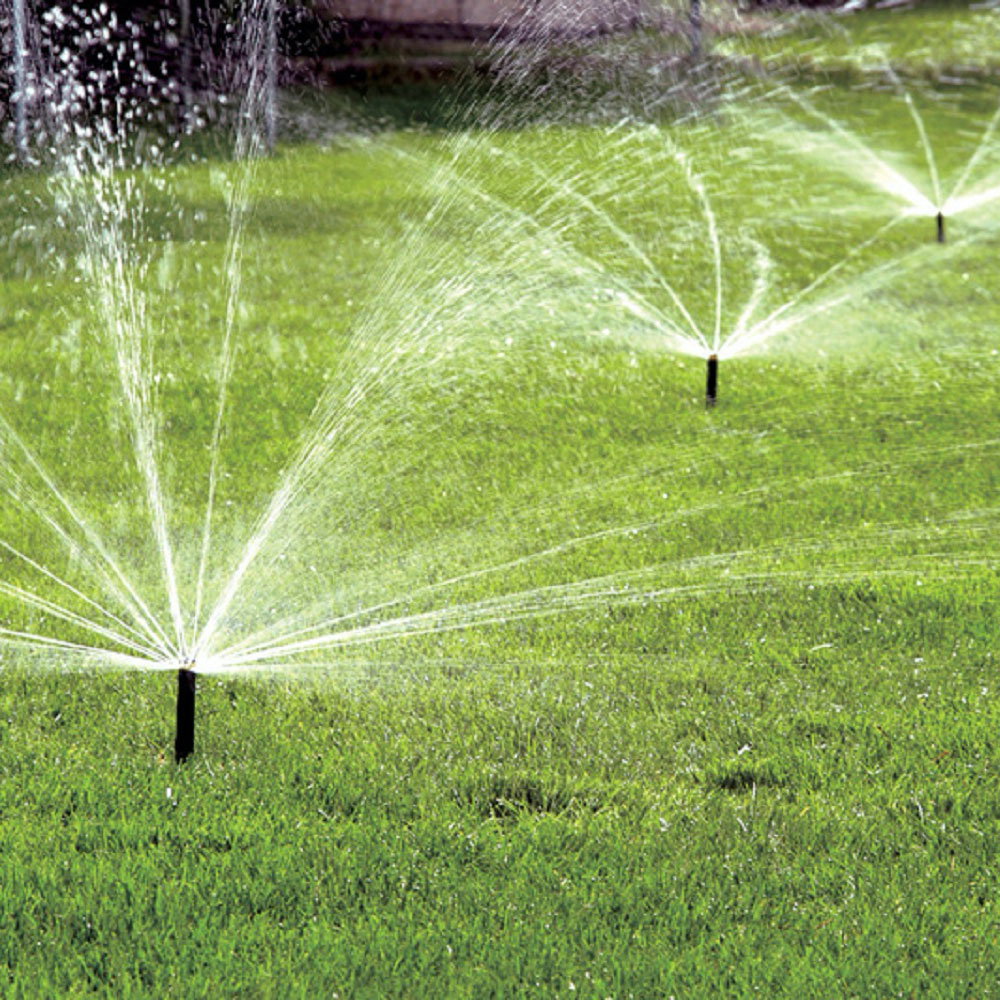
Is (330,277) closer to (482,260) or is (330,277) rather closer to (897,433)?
(482,260)

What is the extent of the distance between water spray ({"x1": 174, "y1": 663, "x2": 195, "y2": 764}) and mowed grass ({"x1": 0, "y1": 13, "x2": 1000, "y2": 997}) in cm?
6

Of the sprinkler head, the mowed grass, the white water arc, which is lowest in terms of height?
the mowed grass

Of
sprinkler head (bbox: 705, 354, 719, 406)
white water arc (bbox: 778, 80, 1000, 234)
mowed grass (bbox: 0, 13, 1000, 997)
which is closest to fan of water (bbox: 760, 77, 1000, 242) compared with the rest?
white water arc (bbox: 778, 80, 1000, 234)

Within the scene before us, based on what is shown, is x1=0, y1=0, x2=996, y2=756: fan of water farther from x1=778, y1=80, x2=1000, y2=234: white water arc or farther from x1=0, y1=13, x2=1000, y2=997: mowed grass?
x1=778, y1=80, x2=1000, y2=234: white water arc

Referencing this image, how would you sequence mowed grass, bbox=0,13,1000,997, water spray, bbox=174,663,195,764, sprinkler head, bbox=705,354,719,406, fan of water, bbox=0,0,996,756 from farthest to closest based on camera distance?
1. sprinkler head, bbox=705,354,719,406
2. fan of water, bbox=0,0,996,756
3. water spray, bbox=174,663,195,764
4. mowed grass, bbox=0,13,1000,997

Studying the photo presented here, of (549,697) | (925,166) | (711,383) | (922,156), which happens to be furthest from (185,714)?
(922,156)

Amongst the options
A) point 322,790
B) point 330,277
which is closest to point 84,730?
point 322,790

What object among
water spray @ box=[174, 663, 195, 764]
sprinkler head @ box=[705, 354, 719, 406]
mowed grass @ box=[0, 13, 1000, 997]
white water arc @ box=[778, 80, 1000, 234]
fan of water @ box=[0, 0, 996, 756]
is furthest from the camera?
white water arc @ box=[778, 80, 1000, 234]

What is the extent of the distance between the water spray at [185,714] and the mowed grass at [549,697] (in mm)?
57

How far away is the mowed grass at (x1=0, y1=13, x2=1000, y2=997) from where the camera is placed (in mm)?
2938

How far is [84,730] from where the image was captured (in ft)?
12.8

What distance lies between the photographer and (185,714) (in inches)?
143

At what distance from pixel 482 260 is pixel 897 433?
15.5 feet

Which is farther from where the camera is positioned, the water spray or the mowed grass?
the water spray
